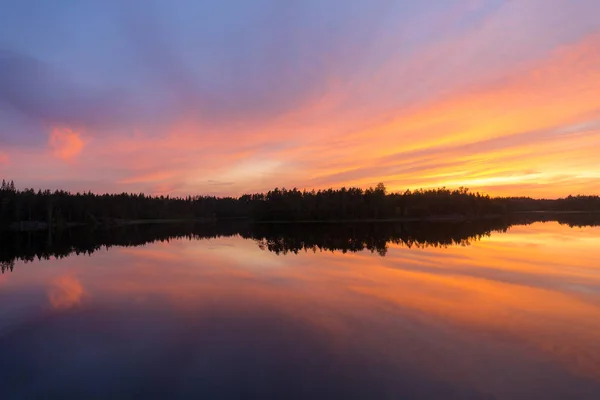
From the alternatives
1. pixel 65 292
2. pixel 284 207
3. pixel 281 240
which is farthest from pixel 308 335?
pixel 284 207

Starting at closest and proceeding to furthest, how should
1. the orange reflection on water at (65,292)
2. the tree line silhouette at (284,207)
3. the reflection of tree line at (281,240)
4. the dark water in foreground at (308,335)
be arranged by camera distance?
the dark water in foreground at (308,335) → the orange reflection on water at (65,292) → the reflection of tree line at (281,240) → the tree line silhouette at (284,207)

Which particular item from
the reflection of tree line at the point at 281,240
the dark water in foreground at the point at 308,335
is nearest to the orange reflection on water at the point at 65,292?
the dark water in foreground at the point at 308,335

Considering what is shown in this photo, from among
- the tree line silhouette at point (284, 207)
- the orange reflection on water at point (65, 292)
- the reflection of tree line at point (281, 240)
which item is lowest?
the orange reflection on water at point (65, 292)

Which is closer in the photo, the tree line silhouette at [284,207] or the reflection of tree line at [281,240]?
the reflection of tree line at [281,240]

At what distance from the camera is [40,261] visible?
28.7 m

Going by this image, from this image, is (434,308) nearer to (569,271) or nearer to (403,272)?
(403,272)

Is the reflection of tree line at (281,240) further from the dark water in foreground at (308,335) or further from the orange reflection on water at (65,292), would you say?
the dark water in foreground at (308,335)

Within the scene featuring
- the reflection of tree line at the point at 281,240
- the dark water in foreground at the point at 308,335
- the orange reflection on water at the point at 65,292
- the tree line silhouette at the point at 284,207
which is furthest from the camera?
the tree line silhouette at the point at 284,207

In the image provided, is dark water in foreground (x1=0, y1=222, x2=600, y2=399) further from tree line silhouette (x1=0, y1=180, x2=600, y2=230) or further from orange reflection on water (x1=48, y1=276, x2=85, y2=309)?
tree line silhouette (x1=0, y1=180, x2=600, y2=230)

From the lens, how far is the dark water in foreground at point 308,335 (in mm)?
7520

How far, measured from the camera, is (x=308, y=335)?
10.5 m

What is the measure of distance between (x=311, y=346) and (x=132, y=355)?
13.9 ft

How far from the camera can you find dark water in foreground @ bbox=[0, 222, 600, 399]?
7.52 m

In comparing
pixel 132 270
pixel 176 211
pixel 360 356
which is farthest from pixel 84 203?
pixel 360 356
